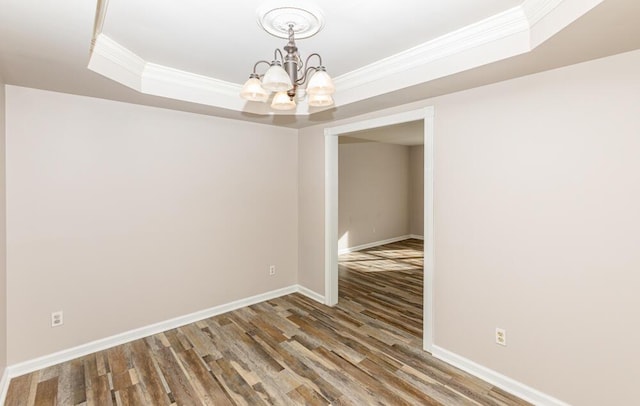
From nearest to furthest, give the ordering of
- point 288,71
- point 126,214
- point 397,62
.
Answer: point 288,71
point 397,62
point 126,214

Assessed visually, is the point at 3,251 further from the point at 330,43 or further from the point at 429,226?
the point at 429,226

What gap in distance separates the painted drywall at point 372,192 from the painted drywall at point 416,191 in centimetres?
12

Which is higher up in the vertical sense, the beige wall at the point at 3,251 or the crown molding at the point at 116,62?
the crown molding at the point at 116,62

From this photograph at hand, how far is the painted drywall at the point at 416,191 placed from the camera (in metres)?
8.12

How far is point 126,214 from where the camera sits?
293cm

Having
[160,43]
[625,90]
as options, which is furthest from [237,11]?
[625,90]

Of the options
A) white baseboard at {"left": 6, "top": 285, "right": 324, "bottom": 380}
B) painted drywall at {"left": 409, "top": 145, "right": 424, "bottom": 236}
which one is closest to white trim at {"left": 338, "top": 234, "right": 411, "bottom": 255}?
painted drywall at {"left": 409, "top": 145, "right": 424, "bottom": 236}

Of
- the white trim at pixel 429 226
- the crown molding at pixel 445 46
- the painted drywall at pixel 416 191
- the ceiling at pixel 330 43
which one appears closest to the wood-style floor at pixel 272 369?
the white trim at pixel 429 226

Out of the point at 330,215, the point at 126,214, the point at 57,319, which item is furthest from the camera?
the point at 330,215

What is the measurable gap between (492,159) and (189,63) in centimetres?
258

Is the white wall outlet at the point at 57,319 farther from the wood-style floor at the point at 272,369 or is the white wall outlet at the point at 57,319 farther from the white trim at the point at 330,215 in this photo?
the white trim at the point at 330,215

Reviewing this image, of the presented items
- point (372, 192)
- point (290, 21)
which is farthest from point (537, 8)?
point (372, 192)

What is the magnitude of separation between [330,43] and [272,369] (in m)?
2.60

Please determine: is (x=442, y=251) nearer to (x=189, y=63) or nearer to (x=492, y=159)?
(x=492, y=159)
